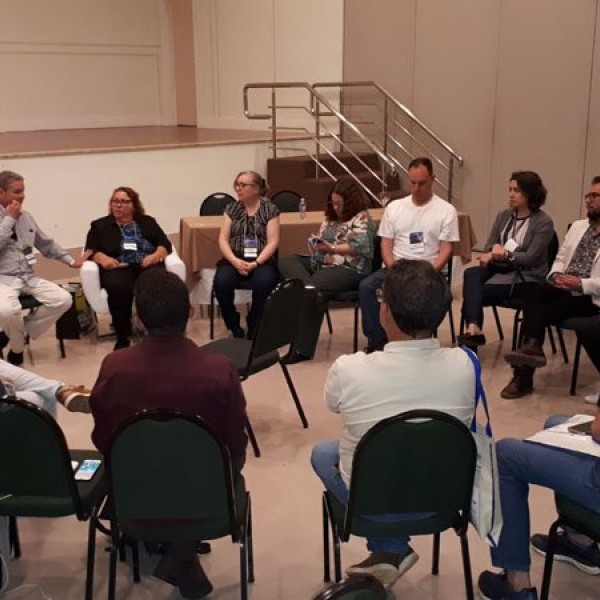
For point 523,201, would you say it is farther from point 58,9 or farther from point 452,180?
point 58,9

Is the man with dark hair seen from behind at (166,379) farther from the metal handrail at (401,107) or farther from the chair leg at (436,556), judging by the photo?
the metal handrail at (401,107)

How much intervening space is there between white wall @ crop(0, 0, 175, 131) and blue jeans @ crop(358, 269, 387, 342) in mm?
6404

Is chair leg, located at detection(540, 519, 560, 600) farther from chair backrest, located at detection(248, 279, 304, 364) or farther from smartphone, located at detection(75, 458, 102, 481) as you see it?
chair backrest, located at detection(248, 279, 304, 364)

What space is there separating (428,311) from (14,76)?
8.54 meters

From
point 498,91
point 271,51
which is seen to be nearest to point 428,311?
point 498,91

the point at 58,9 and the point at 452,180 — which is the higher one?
the point at 58,9

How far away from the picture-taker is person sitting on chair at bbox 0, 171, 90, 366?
14.1ft

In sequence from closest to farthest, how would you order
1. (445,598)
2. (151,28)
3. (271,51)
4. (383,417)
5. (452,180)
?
(383,417), (445,598), (452,180), (271,51), (151,28)

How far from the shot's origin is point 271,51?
30.2ft

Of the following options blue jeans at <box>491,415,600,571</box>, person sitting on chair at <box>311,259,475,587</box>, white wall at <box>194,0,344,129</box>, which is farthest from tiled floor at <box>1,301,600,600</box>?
white wall at <box>194,0,344,129</box>

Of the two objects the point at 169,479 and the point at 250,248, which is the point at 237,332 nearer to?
the point at 250,248

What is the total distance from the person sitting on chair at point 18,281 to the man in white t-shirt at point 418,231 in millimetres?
1775

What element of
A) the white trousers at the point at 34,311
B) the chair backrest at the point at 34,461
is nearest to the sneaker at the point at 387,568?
the chair backrest at the point at 34,461

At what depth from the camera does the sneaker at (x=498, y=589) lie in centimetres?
228
